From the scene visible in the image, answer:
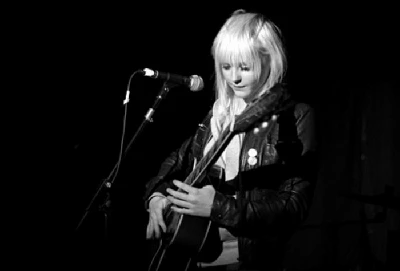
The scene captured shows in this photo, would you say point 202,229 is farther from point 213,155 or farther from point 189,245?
point 213,155

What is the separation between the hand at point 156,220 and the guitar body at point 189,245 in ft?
0.37

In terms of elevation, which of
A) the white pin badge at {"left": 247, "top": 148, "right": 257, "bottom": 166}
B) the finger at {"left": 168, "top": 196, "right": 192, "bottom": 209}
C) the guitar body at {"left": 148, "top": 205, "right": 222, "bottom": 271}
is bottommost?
the guitar body at {"left": 148, "top": 205, "right": 222, "bottom": 271}

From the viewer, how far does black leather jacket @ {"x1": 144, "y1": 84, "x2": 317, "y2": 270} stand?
168 centimetres

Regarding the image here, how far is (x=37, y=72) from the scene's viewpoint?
141 inches

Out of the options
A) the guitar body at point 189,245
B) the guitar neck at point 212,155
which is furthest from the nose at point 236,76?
the guitar body at point 189,245

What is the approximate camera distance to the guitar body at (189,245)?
1.82 meters

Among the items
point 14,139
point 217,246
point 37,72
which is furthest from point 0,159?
point 217,246

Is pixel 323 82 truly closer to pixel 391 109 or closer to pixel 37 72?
pixel 391 109

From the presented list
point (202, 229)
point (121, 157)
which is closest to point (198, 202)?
point (202, 229)

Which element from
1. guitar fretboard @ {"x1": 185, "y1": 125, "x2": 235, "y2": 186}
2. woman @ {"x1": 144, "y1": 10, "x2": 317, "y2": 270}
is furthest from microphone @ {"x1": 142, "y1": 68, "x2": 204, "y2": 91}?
guitar fretboard @ {"x1": 185, "y1": 125, "x2": 235, "y2": 186}

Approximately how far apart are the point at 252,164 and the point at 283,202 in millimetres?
271

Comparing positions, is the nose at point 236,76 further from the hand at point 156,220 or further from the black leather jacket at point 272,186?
the hand at point 156,220

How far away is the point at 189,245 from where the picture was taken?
183cm

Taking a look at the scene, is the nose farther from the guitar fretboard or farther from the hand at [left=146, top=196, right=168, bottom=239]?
the hand at [left=146, top=196, right=168, bottom=239]
